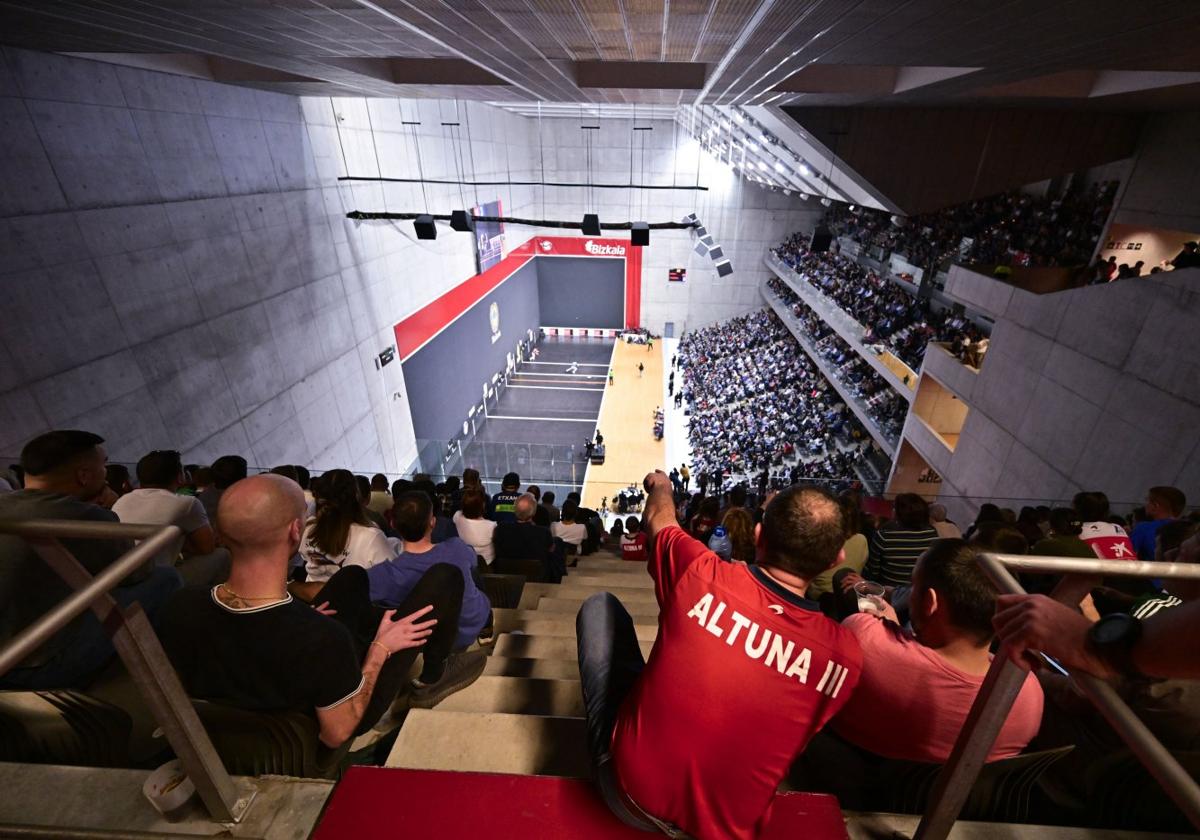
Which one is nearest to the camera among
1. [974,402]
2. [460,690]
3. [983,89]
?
[460,690]

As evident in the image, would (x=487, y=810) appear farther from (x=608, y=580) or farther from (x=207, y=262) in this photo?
(x=207, y=262)

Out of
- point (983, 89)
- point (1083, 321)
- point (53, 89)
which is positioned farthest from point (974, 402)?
point (53, 89)

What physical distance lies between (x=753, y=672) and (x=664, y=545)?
1.57 ft

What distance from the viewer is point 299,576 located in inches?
145

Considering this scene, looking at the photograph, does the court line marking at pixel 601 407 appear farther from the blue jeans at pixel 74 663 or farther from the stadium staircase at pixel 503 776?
the blue jeans at pixel 74 663

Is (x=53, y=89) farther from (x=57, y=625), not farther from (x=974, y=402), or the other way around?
(x=974, y=402)

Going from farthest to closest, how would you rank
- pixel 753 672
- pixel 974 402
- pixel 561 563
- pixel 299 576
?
pixel 974 402 → pixel 561 563 → pixel 299 576 → pixel 753 672

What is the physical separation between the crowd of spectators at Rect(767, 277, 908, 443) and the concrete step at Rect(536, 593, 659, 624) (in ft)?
34.5

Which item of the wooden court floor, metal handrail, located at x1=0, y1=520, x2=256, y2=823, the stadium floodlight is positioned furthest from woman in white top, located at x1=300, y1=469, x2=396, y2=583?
the stadium floodlight

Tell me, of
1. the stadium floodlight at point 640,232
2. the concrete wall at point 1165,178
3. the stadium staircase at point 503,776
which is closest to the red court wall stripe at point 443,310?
the stadium floodlight at point 640,232

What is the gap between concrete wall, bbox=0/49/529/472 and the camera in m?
5.11

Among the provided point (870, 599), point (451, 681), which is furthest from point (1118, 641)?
Result: point (451, 681)

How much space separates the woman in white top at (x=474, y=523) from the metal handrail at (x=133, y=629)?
3063 millimetres

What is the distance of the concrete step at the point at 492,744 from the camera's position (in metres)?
1.84
